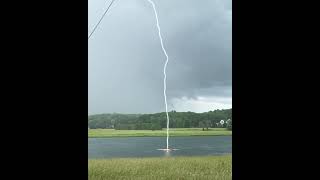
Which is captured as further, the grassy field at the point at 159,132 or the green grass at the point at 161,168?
the grassy field at the point at 159,132

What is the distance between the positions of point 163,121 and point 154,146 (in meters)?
0.38

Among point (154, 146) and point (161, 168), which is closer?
point (161, 168)

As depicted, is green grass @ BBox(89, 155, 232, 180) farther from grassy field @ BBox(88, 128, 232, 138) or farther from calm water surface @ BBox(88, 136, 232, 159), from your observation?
grassy field @ BBox(88, 128, 232, 138)

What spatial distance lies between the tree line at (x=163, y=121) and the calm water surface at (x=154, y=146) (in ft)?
0.46

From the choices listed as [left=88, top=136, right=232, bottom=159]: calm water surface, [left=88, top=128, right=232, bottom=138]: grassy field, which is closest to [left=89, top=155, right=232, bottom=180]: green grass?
[left=88, top=136, right=232, bottom=159]: calm water surface

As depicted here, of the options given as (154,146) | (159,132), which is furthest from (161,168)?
(159,132)

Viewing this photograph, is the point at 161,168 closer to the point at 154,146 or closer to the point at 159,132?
the point at 154,146

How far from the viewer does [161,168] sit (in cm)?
350

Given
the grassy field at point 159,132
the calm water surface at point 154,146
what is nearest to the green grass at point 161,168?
the calm water surface at point 154,146

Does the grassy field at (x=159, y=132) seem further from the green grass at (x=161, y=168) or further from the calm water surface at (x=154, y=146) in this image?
the green grass at (x=161, y=168)

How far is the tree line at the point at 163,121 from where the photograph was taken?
3.67 metres

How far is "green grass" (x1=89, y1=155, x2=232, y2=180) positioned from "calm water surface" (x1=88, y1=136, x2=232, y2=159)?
4.5 inches
